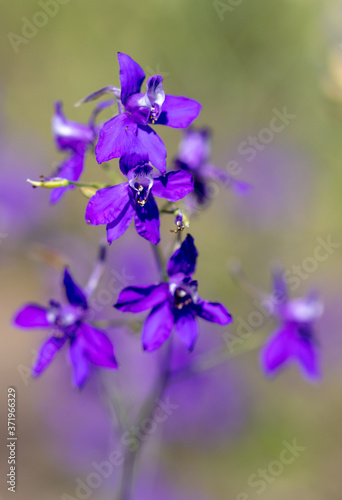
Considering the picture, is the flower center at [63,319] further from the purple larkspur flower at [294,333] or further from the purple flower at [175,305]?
the purple larkspur flower at [294,333]

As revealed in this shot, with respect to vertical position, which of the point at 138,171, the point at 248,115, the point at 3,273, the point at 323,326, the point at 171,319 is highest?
the point at 248,115

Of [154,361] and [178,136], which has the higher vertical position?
[178,136]

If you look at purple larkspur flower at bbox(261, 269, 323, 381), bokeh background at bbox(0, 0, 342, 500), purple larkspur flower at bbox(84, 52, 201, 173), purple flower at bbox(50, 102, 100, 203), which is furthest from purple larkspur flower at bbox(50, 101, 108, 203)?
bokeh background at bbox(0, 0, 342, 500)

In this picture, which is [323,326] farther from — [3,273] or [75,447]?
[3,273]

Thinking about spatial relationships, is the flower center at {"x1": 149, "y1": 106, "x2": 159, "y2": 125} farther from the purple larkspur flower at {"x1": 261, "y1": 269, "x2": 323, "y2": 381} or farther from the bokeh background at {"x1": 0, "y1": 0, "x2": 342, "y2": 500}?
the bokeh background at {"x1": 0, "y1": 0, "x2": 342, "y2": 500}

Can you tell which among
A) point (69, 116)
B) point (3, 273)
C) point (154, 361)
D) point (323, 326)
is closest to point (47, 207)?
point (3, 273)

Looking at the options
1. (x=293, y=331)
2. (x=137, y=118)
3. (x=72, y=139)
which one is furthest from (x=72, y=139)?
(x=293, y=331)
